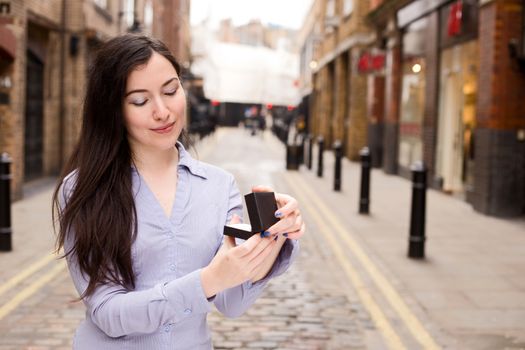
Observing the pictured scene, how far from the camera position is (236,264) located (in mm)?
1729

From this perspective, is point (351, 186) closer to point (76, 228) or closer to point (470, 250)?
point (470, 250)

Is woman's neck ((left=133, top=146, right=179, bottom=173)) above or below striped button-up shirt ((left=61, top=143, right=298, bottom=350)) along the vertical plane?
above

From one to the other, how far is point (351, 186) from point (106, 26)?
8.11 meters

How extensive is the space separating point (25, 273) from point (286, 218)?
5929 mm

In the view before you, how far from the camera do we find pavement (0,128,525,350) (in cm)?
525

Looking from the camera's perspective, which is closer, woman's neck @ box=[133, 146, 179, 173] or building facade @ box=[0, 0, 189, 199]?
woman's neck @ box=[133, 146, 179, 173]

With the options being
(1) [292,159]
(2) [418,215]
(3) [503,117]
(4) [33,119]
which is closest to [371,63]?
(1) [292,159]

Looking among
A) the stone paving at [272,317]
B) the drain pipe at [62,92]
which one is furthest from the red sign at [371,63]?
the stone paving at [272,317]

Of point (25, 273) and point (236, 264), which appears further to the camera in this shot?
point (25, 273)

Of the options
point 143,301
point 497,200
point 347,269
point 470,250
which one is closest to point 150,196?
point 143,301

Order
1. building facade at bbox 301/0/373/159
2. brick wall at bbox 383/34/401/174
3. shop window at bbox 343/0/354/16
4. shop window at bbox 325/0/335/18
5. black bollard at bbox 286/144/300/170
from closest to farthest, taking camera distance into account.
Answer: brick wall at bbox 383/34/401/174 → black bollard at bbox 286/144/300/170 → building facade at bbox 301/0/373/159 → shop window at bbox 343/0/354/16 → shop window at bbox 325/0/335/18

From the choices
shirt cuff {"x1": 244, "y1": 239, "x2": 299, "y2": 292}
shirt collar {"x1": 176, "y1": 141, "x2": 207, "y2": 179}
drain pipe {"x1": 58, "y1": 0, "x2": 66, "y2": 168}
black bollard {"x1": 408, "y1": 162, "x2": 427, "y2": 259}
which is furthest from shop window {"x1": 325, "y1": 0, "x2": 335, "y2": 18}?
shirt cuff {"x1": 244, "y1": 239, "x2": 299, "y2": 292}

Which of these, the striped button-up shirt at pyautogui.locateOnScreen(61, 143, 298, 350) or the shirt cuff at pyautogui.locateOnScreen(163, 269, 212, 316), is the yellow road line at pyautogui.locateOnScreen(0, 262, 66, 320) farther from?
the shirt cuff at pyautogui.locateOnScreen(163, 269, 212, 316)

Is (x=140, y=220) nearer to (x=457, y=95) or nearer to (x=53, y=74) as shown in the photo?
(x=457, y=95)
